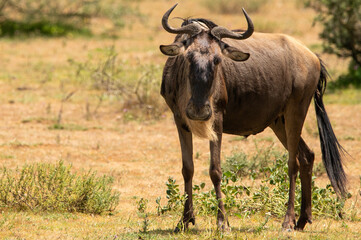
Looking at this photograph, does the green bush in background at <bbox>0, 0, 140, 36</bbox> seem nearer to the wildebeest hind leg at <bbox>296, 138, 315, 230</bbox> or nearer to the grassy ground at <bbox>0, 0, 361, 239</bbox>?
the grassy ground at <bbox>0, 0, 361, 239</bbox>

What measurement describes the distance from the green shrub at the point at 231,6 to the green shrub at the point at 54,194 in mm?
16111

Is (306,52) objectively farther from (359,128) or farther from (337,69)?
(337,69)

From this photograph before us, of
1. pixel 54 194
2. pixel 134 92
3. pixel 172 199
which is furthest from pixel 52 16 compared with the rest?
pixel 172 199

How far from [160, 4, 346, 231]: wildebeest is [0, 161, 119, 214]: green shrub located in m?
1.28

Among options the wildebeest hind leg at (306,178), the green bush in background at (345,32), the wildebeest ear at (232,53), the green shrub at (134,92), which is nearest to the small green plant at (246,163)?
the wildebeest hind leg at (306,178)

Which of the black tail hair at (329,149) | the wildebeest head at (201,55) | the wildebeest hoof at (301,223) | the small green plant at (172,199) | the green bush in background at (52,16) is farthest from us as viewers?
the green bush in background at (52,16)

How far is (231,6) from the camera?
72.4 ft

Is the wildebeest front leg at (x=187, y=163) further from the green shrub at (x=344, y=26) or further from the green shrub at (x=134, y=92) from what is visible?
the green shrub at (x=344, y=26)

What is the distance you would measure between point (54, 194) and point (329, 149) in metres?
3.03

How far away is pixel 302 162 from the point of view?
625 cm

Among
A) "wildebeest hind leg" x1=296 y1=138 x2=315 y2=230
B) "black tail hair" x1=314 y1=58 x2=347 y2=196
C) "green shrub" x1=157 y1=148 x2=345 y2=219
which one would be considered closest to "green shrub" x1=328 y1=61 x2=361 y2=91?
"black tail hair" x1=314 y1=58 x2=347 y2=196

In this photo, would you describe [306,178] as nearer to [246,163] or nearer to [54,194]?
[246,163]

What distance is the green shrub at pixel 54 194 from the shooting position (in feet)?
20.5

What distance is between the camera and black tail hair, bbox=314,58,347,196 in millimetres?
6633
